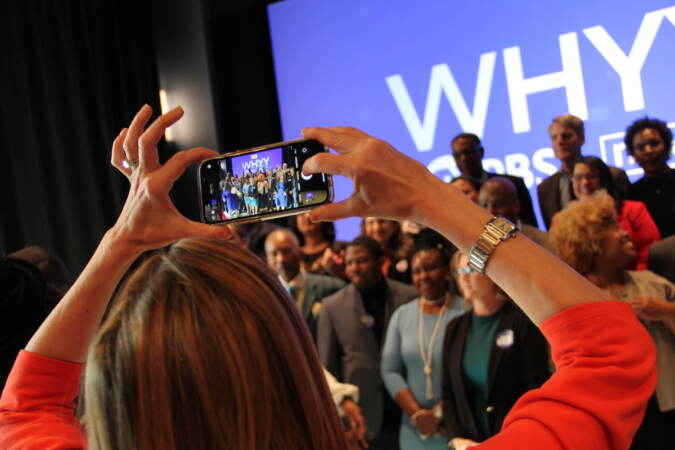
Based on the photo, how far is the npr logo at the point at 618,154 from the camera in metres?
3.93

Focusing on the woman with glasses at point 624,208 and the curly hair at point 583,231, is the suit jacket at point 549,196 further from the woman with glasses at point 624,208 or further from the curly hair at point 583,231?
the curly hair at point 583,231

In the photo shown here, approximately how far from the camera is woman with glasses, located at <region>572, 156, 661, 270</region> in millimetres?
3230

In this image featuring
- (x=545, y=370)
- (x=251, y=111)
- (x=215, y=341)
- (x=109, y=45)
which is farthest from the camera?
(x=251, y=111)

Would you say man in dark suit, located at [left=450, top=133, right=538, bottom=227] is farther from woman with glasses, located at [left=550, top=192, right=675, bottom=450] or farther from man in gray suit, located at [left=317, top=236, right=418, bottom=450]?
woman with glasses, located at [left=550, top=192, right=675, bottom=450]

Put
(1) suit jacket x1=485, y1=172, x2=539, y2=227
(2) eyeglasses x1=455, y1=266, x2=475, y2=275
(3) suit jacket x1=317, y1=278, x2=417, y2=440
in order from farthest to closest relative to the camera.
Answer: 1. (1) suit jacket x1=485, y1=172, x2=539, y2=227
2. (3) suit jacket x1=317, y1=278, x2=417, y2=440
3. (2) eyeglasses x1=455, y1=266, x2=475, y2=275

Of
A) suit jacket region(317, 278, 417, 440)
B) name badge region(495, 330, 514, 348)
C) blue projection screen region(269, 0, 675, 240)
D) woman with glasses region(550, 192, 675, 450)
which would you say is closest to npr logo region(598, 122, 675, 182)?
blue projection screen region(269, 0, 675, 240)

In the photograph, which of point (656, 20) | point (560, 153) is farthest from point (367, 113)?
point (656, 20)

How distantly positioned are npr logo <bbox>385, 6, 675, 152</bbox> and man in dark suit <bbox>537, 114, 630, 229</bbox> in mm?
356

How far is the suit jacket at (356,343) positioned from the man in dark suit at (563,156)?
1108 mm

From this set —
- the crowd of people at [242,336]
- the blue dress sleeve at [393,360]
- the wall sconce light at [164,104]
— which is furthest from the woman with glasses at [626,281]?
the wall sconce light at [164,104]

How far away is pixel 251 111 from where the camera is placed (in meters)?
5.76

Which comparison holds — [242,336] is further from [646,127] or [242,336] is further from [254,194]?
[646,127]

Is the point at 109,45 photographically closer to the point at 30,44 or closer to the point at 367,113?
the point at 30,44

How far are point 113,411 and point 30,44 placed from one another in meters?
4.81
